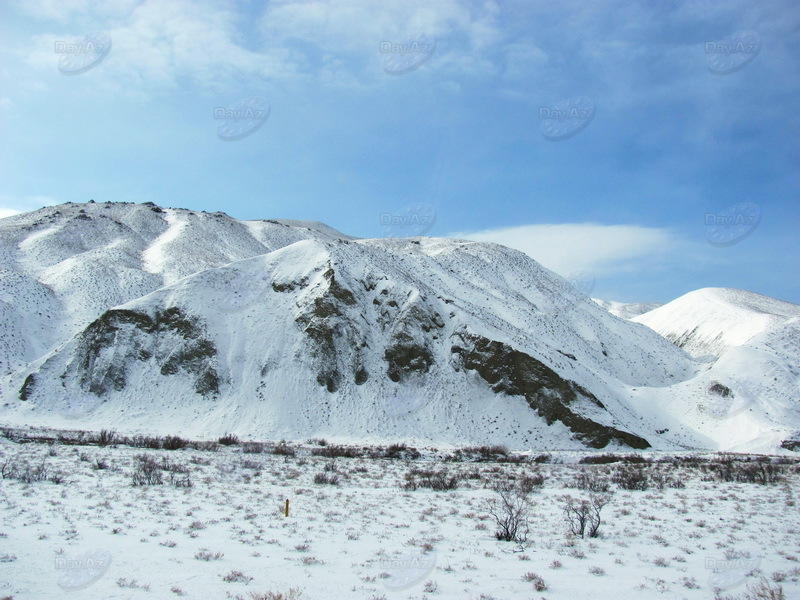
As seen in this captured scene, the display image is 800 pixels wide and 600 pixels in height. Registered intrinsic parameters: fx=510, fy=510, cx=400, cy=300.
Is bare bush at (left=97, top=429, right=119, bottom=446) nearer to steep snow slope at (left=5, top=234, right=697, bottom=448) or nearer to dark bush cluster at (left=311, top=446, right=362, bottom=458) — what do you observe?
steep snow slope at (left=5, top=234, right=697, bottom=448)

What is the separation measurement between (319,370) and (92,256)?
48.5 meters

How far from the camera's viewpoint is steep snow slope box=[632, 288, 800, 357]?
8106cm

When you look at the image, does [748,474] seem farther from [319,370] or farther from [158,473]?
[319,370]

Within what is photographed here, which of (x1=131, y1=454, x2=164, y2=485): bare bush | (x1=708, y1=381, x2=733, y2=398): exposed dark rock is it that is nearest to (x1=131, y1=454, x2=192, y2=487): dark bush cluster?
(x1=131, y1=454, x2=164, y2=485): bare bush

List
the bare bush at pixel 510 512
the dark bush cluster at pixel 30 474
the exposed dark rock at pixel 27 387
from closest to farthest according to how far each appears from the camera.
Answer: the bare bush at pixel 510 512 → the dark bush cluster at pixel 30 474 → the exposed dark rock at pixel 27 387

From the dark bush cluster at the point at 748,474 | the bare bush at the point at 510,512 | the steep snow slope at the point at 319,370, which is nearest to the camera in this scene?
the bare bush at the point at 510,512

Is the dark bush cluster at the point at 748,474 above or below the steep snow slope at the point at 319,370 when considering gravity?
below

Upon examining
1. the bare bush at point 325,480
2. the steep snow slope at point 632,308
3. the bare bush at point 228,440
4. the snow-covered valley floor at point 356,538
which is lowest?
the bare bush at point 228,440

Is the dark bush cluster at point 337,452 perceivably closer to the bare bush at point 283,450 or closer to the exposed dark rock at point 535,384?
the bare bush at point 283,450

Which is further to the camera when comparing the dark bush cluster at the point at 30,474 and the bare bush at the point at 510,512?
the dark bush cluster at the point at 30,474

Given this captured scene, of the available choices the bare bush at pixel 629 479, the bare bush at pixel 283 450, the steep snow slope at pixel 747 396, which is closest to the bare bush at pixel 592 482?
the bare bush at pixel 629 479

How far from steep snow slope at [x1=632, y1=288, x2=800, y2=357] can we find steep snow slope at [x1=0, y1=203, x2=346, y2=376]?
249 ft

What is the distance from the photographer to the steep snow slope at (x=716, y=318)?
81062 mm

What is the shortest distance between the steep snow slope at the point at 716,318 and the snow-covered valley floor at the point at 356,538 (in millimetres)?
69235
